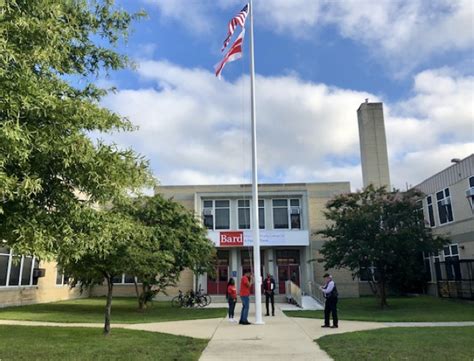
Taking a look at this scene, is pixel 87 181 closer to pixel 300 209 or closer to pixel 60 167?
pixel 60 167

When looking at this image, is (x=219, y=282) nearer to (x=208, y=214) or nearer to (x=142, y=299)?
(x=208, y=214)

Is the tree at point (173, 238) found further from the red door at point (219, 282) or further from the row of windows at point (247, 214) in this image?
the row of windows at point (247, 214)

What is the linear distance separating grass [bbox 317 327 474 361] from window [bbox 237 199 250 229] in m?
21.5

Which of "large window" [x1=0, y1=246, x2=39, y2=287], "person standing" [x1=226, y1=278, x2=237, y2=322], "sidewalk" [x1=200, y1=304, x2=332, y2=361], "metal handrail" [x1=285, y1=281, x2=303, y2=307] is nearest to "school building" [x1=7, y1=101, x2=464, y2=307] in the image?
"metal handrail" [x1=285, y1=281, x2=303, y2=307]

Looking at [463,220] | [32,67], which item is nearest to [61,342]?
[32,67]

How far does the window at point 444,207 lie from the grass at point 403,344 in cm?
1612

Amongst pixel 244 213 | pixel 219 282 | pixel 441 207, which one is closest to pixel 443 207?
pixel 441 207

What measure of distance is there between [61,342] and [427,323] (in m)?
11.3

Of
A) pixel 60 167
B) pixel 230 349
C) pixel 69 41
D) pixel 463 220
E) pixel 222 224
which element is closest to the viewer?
pixel 60 167

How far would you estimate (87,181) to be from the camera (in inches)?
235

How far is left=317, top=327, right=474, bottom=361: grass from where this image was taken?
8.27 m

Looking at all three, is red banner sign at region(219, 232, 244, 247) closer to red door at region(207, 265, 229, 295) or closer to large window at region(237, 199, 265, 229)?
large window at region(237, 199, 265, 229)

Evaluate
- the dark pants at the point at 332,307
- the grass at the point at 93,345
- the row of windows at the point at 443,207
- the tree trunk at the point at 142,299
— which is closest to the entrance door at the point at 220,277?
the tree trunk at the point at 142,299

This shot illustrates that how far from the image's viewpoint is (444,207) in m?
27.6
